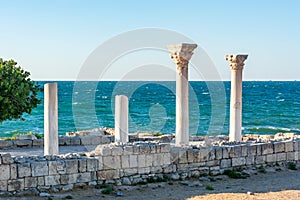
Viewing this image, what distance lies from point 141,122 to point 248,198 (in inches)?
1463

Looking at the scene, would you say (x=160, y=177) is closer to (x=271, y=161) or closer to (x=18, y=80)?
(x=271, y=161)

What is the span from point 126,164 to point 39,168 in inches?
88.6

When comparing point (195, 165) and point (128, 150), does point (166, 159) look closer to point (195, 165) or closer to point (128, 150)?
point (195, 165)

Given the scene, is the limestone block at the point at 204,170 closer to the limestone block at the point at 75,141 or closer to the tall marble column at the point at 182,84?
the tall marble column at the point at 182,84

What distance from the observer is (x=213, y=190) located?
36.8 ft

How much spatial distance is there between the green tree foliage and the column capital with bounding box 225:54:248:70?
6666mm

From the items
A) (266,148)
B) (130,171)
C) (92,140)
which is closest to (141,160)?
(130,171)

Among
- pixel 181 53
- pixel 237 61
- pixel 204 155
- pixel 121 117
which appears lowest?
pixel 204 155

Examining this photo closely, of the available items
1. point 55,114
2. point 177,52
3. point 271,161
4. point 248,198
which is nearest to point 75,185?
point 55,114

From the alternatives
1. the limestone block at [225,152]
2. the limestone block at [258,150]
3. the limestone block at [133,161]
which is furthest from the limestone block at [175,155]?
the limestone block at [258,150]

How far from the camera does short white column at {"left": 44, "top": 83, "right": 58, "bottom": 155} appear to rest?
1327 centimetres

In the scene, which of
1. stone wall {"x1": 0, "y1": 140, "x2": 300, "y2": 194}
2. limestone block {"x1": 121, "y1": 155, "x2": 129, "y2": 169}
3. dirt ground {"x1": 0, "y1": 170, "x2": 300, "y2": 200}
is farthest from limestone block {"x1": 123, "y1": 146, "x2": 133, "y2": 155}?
dirt ground {"x1": 0, "y1": 170, "x2": 300, "y2": 200}

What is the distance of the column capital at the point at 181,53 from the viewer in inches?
547

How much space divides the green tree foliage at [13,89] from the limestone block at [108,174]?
335 cm
